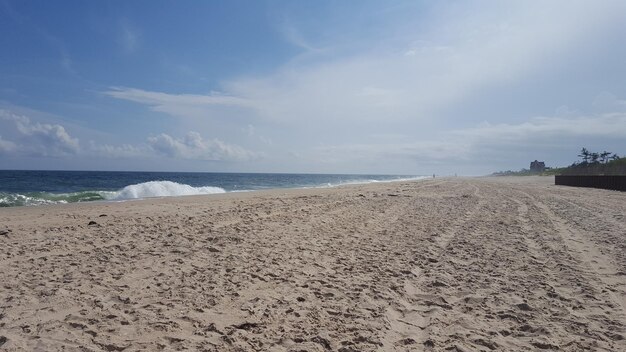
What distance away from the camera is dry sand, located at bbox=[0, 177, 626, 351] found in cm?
383

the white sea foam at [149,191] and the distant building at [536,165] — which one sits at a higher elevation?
the distant building at [536,165]

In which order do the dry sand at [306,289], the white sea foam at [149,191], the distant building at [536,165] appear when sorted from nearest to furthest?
the dry sand at [306,289]
the white sea foam at [149,191]
the distant building at [536,165]

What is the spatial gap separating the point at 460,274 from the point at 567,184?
42817 mm

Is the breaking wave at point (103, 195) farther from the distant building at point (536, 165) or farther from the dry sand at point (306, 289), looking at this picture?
the distant building at point (536, 165)

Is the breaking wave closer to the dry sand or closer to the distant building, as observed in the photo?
the dry sand

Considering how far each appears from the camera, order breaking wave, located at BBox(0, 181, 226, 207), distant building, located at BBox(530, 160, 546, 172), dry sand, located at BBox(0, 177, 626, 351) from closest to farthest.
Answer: dry sand, located at BBox(0, 177, 626, 351)
breaking wave, located at BBox(0, 181, 226, 207)
distant building, located at BBox(530, 160, 546, 172)

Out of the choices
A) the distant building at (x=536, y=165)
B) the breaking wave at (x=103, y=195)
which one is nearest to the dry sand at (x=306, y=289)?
the breaking wave at (x=103, y=195)

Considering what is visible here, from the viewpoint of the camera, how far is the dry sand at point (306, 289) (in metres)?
3.83

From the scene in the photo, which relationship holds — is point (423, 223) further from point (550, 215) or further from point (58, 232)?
point (58, 232)

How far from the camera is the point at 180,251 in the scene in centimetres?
719

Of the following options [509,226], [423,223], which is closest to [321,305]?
[423,223]

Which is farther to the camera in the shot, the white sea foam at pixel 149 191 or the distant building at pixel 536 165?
the distant building at pixel 536 165

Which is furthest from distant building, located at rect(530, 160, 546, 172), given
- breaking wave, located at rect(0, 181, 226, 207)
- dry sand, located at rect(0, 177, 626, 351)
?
dry sand, located at rect(0, 177, 626, 351)

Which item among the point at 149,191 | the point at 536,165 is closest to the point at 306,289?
the point at 149,191
